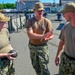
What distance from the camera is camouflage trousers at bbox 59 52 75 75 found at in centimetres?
445

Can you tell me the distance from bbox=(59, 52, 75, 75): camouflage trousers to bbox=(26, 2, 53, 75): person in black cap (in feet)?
2.86

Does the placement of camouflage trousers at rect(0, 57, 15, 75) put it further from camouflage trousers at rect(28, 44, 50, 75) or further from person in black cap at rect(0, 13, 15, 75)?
camouflage trousers at rect(28, 44, 50, 75)

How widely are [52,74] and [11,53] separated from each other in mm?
2736

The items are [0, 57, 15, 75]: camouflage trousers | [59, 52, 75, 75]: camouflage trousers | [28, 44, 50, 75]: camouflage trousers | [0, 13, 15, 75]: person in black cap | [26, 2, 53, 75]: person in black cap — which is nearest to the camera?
[59, 52, 75, 75]: camouflage trousers

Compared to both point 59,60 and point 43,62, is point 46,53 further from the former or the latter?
point 59,60

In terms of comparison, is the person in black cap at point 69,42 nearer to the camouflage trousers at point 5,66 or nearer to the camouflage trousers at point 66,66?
the camouflage trousers at point 66,66

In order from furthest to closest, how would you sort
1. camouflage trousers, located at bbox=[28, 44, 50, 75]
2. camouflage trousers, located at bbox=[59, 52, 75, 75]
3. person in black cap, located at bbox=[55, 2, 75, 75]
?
camouflage trousers, located at bbox=[28, 44, 50, 75] → camouflage trousers, located at bbox=[59, 52, 75, 75] → person in black cap, located at bbox=[55, 2, 75, 75]

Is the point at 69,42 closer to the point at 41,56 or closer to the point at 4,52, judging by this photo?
the point at 4,52

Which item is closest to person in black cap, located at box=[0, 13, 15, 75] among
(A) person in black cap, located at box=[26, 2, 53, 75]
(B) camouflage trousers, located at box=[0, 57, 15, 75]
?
(B) camouflage trousers, located at box=[0, 57, 15, 75]

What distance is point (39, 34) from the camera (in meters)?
5.46

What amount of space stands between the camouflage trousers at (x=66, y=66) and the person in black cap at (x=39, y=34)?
87 centimetres

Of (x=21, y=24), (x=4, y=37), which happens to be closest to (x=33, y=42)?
(x=4, y=37)

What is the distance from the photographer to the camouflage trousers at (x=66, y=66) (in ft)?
14.6

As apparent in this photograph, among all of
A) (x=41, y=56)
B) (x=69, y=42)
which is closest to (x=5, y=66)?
(x=41, y=56)
